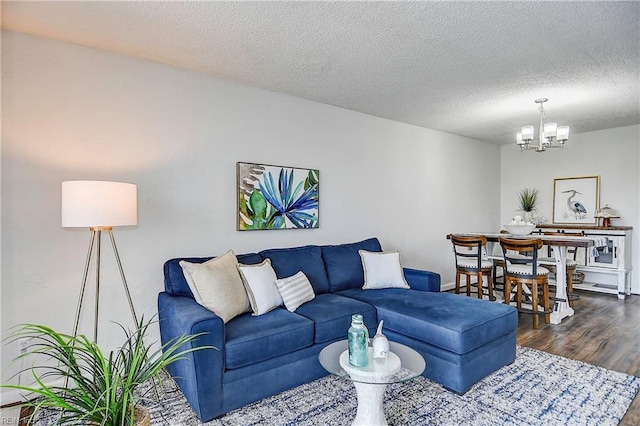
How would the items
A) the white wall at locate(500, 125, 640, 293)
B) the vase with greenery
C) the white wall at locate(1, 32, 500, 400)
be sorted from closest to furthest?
the white wall at locate(1, 32, 500, 400), the white wall at locate(500, 125, 640, 293), the vase with greenery

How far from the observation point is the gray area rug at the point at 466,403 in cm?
219

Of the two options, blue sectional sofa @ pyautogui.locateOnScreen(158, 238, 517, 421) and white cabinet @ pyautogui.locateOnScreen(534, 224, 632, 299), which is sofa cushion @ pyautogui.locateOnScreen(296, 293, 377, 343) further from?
white cabinet @ pyautogui.locateOnScreen(534, 224, 632, 299)

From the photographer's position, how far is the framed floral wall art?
11.4 feet

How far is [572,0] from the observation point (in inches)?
83.4

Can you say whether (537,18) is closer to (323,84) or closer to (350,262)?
(323,84)

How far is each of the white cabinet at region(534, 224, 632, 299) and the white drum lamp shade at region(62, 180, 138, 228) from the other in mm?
5964

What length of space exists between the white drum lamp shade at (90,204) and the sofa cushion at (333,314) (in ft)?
4.96

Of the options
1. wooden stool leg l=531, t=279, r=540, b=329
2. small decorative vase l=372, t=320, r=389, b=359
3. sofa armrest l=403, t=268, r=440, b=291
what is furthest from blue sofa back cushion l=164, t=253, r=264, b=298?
wooden stool leg l=531, t=279, r=540, b=329

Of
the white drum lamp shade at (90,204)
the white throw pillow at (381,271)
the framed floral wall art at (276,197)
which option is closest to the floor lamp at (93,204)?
the white drum lamp shade at (90,204)

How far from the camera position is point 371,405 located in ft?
6.51

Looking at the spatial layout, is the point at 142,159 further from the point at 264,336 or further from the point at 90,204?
the point at 264,336

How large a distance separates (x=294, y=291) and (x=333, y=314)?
1.26 ft

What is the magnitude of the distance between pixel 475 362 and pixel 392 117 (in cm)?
317

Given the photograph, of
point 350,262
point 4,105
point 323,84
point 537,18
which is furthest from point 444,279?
point 4,105
